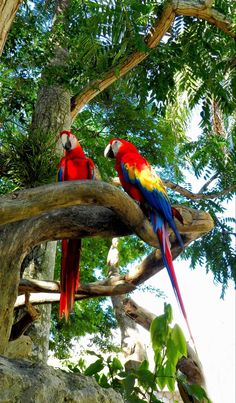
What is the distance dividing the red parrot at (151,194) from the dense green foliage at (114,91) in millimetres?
757

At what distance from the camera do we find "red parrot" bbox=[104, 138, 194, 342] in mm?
2031

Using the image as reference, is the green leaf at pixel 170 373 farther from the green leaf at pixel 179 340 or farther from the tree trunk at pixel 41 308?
the tree trunk at pixel 41 308

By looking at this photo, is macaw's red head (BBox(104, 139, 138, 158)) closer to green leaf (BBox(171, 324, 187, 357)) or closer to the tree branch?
green leaf (BBox(171, 324, 187, 357))

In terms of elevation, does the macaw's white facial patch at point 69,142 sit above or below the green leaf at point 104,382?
above

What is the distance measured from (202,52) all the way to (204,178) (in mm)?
1726

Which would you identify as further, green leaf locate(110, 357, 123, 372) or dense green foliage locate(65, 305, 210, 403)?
green leaf locate(110, 357, 123, 372)

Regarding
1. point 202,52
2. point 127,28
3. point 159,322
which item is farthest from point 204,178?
point 159,322

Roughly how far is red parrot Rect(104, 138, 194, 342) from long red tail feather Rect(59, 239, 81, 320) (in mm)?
376

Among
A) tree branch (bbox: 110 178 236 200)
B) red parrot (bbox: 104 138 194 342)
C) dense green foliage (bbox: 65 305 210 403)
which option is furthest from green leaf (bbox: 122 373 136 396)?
tree branch (bbox: 110 178 236 200)

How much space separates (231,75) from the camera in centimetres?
378

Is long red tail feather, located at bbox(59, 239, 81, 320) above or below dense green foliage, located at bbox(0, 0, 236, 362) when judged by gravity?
below

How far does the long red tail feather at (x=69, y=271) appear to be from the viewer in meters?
2.26

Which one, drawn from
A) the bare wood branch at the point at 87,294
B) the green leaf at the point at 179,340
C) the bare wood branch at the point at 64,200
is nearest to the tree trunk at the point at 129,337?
the bare wood branch at the point at 87,294

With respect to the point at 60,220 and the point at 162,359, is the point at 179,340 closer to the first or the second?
the point at 162,359
